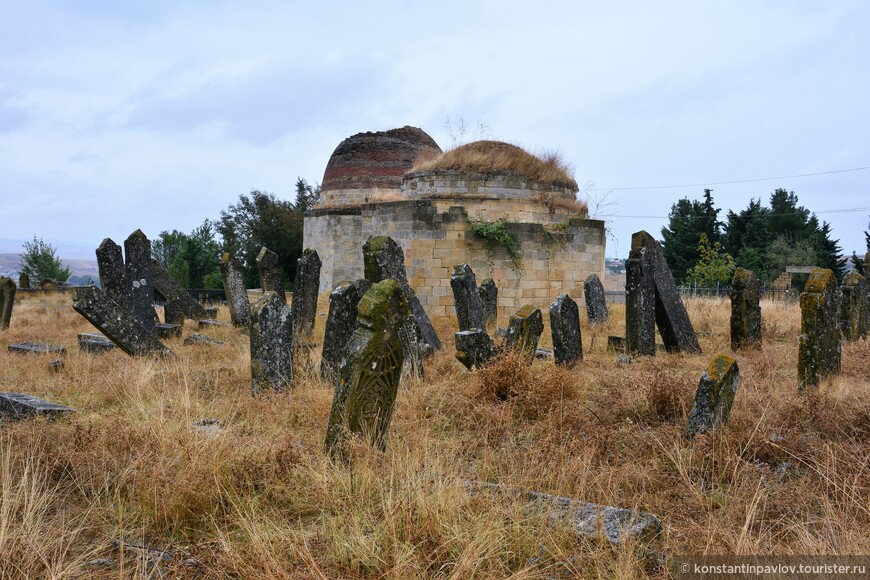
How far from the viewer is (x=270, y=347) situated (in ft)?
22.4

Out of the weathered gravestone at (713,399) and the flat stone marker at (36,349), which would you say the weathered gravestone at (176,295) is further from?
the weathered gravestone at (713,399)

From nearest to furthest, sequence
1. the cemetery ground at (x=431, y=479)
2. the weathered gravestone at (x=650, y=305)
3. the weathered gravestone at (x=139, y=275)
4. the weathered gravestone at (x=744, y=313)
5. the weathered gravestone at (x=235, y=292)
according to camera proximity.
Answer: the cemetery ground at (x=431, y=479) < the weathered gravestone at (x=650, y=305) < the weathered gravestone at (x=744, y=313) < the weathered gravestone at (x=139, y=275) < the weathered gravestone at (x=235, y=292)

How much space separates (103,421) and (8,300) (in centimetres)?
1118

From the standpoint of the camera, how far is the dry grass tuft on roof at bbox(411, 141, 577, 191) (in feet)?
53.3

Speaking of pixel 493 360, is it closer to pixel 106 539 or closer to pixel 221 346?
pixel 106 539

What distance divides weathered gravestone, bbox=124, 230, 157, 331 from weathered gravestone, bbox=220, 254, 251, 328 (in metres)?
1.92

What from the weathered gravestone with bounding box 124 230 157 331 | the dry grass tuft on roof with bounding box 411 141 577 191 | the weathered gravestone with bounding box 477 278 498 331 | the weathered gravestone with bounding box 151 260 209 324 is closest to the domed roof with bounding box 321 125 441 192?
the dry grass tuft on roof with bounding box 411 141 577 191

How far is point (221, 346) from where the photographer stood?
10133 millimetres

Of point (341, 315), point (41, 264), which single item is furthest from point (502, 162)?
point (41, 264)

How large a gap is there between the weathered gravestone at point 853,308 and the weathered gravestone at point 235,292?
11.3 m

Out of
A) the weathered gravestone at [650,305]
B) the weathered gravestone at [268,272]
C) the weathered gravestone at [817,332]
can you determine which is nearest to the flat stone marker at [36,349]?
the weathered gravestone at [268,272]

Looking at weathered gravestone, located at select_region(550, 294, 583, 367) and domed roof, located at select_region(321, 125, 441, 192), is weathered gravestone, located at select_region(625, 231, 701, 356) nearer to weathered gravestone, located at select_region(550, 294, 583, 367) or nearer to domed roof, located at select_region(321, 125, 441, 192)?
weathered gravestone, located at select_region(550, 294, 583, 367)

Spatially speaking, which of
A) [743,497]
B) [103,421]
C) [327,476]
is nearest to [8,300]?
[103,421]

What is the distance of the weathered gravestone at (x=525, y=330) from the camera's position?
25.0 ft
